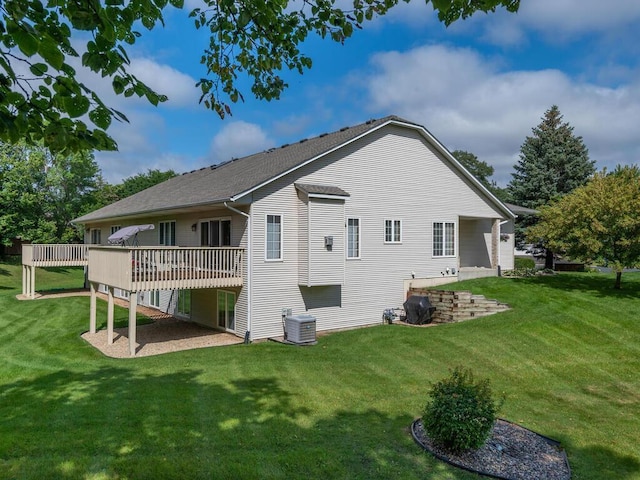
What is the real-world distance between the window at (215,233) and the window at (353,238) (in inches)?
179

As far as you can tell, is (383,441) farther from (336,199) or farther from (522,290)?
(522,290)

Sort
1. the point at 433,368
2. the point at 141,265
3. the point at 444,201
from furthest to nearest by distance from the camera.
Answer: the point at 444,201
the point at 141,265
the point at 433,368

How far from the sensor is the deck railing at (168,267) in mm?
12789

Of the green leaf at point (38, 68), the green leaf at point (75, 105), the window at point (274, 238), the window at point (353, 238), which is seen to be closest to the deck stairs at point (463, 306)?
the window at point (353, 238)

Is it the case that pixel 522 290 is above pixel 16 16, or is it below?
below

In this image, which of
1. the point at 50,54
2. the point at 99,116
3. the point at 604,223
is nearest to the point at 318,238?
the point at 604,223

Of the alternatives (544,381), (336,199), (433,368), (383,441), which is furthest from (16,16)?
(336,199)

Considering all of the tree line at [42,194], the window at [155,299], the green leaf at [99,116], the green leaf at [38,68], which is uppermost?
the tree line at [42,194]

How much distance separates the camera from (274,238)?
1487 cm

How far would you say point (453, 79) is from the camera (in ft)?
26.8

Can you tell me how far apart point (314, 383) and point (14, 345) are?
10634 mm

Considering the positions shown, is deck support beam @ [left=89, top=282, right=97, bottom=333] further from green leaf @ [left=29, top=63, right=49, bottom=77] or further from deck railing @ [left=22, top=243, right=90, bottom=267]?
green leaf @ [left=29, top=63, right=49, bottom=77]

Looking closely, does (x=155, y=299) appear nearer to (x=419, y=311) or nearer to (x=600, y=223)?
(x=419, y=311)

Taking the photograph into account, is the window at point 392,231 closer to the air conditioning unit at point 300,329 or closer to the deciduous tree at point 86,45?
the air conditioning unit at point 300,329
